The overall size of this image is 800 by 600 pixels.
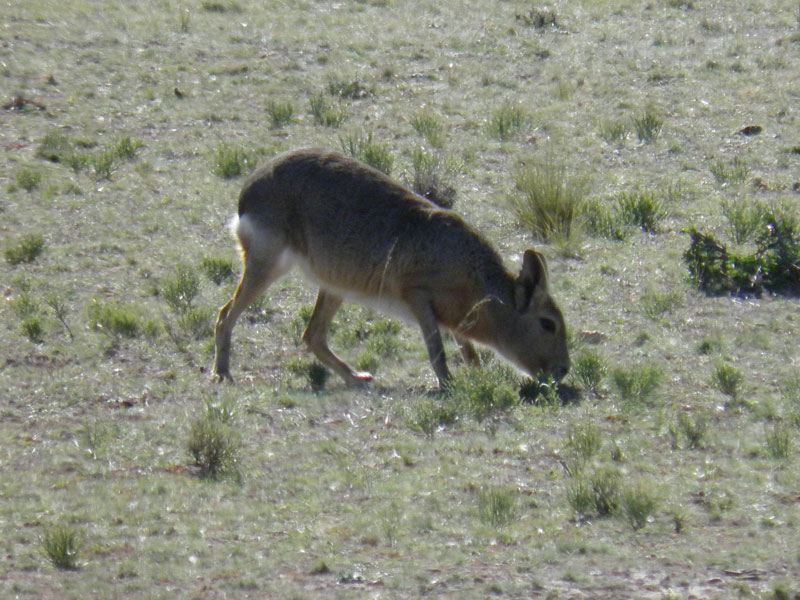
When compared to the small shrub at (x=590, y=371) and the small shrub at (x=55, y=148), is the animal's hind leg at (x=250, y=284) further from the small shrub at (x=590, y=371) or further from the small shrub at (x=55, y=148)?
the small shrub at (x=55, y=148)

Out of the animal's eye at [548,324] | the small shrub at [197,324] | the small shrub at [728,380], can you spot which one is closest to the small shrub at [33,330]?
Result: the small shrub at [197,324]

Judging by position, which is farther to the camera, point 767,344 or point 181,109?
point 181,109

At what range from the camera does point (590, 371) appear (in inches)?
349

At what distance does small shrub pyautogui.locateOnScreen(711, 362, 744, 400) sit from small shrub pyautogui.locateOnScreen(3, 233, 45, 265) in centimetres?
645

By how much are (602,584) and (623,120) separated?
35.5ft

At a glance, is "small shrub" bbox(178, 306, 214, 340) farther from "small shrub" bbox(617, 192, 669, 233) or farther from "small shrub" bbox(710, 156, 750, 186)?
"small shrub" bbox(710, 156, 750, 186)

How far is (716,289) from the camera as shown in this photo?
1087 centimetres

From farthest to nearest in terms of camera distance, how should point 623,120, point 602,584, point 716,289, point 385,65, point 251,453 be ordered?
point 385,65 < point 623,120 < point 716,289 < point 251,453 < point 602,584

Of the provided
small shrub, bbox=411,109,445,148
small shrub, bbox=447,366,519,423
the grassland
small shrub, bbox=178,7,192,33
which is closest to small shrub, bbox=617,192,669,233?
the grassland

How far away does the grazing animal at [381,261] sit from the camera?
928cm

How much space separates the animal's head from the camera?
9109 millimetres

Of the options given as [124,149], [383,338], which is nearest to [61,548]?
[383,338]

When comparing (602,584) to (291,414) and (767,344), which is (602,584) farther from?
(767,344)

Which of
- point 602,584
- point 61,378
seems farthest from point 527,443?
point 61,378
